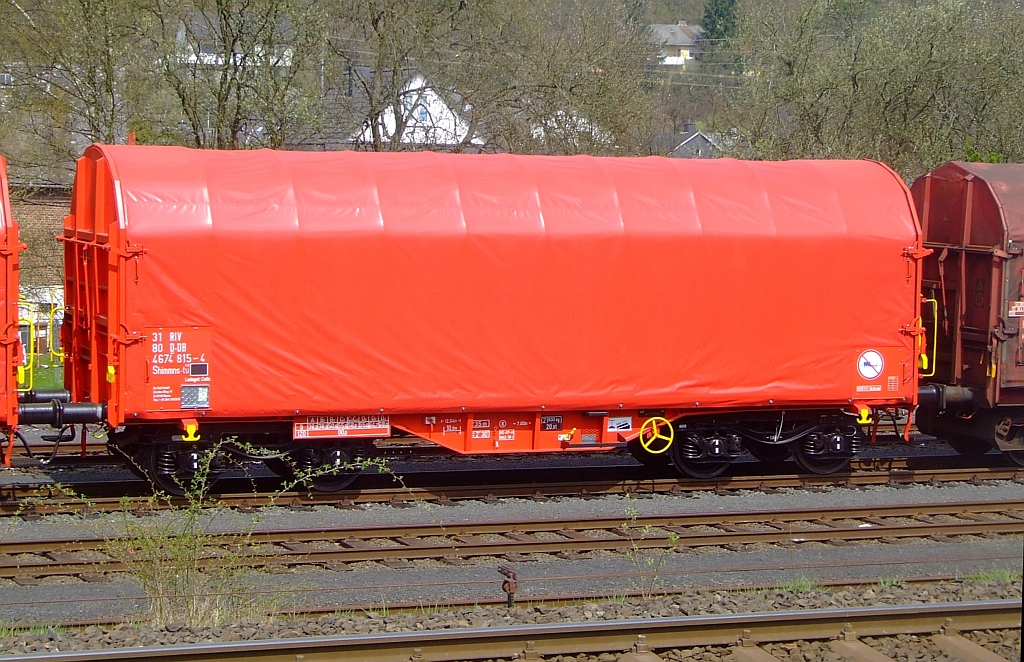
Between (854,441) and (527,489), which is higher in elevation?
(854,441)

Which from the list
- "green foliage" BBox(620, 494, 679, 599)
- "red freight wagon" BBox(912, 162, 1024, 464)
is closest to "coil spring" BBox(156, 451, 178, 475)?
"green foliage" BBox(620, 494, 679, 599)

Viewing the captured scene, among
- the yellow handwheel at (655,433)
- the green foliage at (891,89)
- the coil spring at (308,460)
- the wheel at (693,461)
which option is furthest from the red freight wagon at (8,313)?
the green foliage at (891,89)

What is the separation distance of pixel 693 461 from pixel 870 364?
2377 mm

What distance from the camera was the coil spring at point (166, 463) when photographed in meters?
11.5

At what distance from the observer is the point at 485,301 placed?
11625mm

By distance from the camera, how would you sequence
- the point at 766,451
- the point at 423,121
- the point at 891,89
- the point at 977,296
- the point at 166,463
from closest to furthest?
1. the point at 166,463
2. the point at 977,296
3. the point at 766,451
4. the point at 891,89
5. the point at 423,121

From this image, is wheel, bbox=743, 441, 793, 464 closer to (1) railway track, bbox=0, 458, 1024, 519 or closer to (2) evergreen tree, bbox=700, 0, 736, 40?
(1) railway track, bbox=0, 458, 1024, 519

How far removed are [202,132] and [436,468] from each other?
12794 millimetres

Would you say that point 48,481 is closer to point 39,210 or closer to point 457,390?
point 457,390

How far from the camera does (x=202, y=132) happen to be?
23.1 m

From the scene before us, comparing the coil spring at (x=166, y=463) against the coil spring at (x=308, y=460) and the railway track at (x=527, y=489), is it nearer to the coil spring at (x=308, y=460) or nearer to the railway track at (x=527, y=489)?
the railway track at (x=527, y=489)

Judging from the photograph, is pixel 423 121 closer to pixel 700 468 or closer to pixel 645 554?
pixel 700 468

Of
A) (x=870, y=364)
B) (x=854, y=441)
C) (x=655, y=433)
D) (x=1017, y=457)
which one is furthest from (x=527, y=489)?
(x=1017, y=457)

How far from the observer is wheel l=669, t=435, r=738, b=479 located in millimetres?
12766
